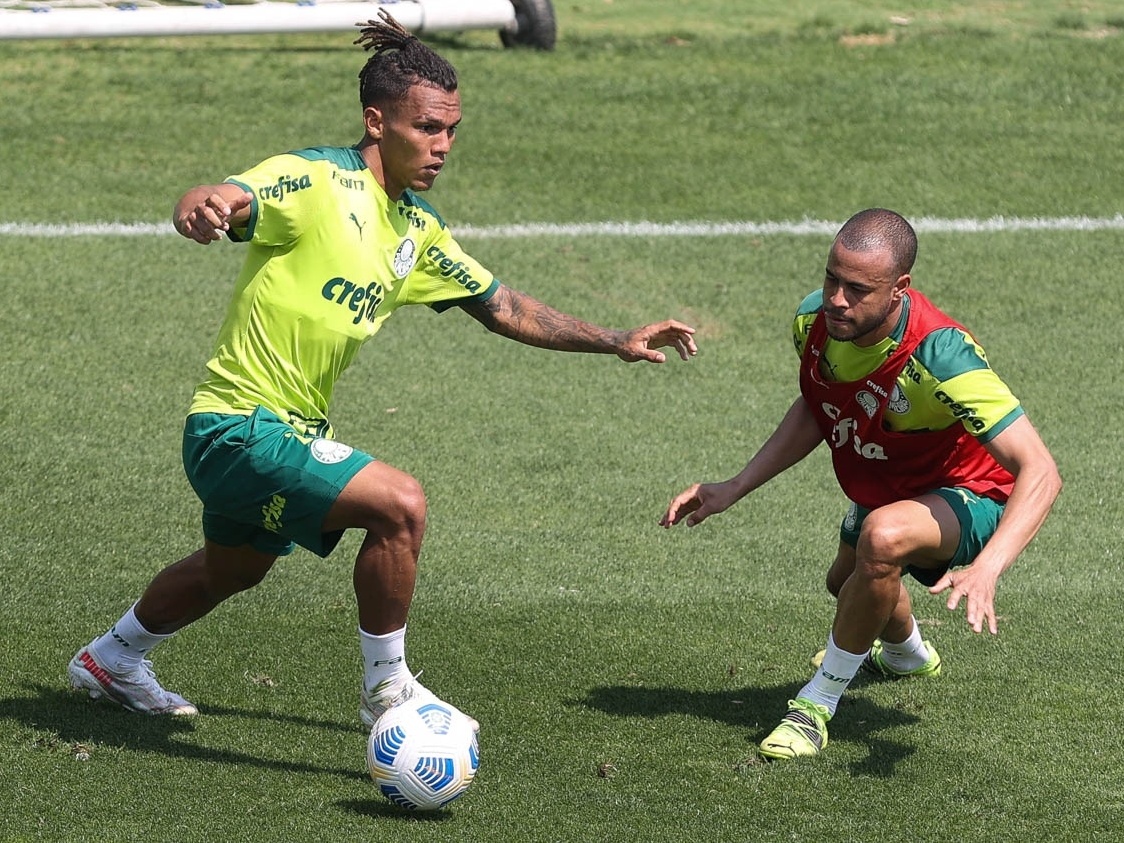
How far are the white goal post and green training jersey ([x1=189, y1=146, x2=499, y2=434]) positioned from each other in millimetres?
8244

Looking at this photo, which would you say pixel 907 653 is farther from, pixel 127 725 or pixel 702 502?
pixel 127 725

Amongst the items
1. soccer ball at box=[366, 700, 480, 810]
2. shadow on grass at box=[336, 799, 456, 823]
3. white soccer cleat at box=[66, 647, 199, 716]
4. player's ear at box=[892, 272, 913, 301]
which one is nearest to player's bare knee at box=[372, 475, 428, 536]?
soccer ball at box=[366, 700, 480, 810]

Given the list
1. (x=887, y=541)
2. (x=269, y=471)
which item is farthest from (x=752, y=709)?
(x=269, y=471)

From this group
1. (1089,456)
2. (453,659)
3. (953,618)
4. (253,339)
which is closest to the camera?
(253,339)

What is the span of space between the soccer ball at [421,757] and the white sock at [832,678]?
146 centimetres

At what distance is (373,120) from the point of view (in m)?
6.04

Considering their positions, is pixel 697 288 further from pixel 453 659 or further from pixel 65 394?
pixel 453 659

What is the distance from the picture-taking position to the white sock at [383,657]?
5859 millimetres

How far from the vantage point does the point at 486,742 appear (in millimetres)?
6188

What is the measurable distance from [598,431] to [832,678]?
3.92m

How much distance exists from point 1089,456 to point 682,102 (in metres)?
6.87

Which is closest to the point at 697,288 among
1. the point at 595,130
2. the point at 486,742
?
the point at 595,130

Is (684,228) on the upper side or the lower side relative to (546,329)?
lower

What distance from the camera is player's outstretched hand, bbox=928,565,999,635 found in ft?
17.4
